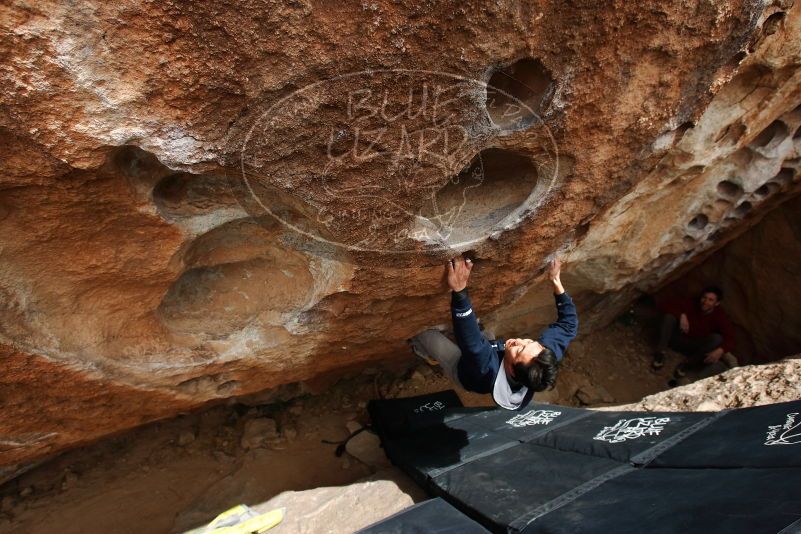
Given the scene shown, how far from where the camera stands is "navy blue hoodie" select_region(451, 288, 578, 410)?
6.89ft

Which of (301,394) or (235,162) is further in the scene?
(301,394)

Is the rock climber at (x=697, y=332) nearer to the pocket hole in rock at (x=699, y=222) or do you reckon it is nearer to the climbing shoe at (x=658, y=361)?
the climbing shoe at (x=658, y=361)

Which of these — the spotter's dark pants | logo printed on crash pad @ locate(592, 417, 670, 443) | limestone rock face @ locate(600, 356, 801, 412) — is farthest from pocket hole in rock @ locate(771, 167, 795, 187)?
logo printed on crash pad @ locate(592, 417, 670, 443)

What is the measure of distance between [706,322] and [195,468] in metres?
4.28

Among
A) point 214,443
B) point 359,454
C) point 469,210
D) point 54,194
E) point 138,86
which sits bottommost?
point 359,454

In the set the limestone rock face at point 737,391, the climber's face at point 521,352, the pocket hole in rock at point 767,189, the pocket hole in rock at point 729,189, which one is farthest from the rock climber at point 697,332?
the climber's face at point 521,352

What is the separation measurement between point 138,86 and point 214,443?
2272 millimetres

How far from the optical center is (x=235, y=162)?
1.54 meters

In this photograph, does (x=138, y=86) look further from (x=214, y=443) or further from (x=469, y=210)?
(x=214, y=443)

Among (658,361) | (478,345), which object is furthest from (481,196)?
(658,361)

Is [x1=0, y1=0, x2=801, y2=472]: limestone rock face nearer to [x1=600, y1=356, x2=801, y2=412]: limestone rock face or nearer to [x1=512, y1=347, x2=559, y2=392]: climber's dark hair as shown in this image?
[x1=512, y1=347, x2=559, y2=392]: climber's dark hair

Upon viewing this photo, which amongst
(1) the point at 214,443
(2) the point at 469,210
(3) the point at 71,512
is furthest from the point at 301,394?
(2) the point at 469,210

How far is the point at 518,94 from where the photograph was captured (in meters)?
1.78

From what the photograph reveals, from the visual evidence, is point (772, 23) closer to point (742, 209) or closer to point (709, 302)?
point (742, 209)
